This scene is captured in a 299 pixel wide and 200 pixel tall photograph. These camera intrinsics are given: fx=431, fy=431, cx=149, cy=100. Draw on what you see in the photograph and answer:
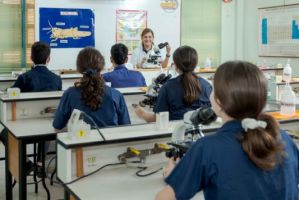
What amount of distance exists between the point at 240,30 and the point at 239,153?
23.2 feet

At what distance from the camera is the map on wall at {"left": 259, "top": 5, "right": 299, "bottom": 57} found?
7180mm

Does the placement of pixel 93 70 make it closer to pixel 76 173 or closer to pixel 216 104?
pixel 76 173

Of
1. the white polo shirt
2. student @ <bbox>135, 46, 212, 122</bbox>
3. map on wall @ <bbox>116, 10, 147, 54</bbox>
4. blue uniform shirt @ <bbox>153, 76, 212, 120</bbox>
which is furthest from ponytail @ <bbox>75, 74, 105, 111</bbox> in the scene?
map on wall @ <bbox>116, 10, 147, 54</bbox>

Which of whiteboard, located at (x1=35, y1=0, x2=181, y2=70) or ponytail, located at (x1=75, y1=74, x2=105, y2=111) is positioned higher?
whiteboard, located at (x1=35, y1=0, x2=181, y2=70)

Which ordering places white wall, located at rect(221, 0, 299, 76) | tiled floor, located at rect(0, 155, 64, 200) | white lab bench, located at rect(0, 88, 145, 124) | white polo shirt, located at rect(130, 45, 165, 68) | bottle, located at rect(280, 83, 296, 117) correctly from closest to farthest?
bottle, located at rect(280, 83, 296, 117) < white lab bench, located at rect(0, 88, 145, 124) < tiled floor, located at rect(0, 155, 64, 200) < white polo shirt, located at rect(130, 45, 165, 68) < white wall, located at rect(221, 0, 299, 76)

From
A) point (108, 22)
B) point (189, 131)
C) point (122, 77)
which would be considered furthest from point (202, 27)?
point (189, 131)

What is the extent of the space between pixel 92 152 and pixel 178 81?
1.07 m

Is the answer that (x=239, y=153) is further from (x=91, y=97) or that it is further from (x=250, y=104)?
(x=91, y=97)

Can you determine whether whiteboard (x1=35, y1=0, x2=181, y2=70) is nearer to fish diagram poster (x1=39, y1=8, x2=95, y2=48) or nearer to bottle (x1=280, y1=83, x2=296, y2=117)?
fish diagram poster (x1=39, y1=8, x2=95, y2=48)

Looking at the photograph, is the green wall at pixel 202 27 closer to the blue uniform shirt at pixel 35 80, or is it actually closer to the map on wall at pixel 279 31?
the map on wall at pixel 279 31

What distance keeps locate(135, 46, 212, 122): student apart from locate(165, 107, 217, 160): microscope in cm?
111

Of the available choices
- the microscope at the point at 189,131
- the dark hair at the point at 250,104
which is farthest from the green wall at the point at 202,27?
the dark hair at the point at 250,104

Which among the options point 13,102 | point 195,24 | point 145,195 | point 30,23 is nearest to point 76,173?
point 145,195

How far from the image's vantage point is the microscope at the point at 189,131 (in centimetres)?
160
